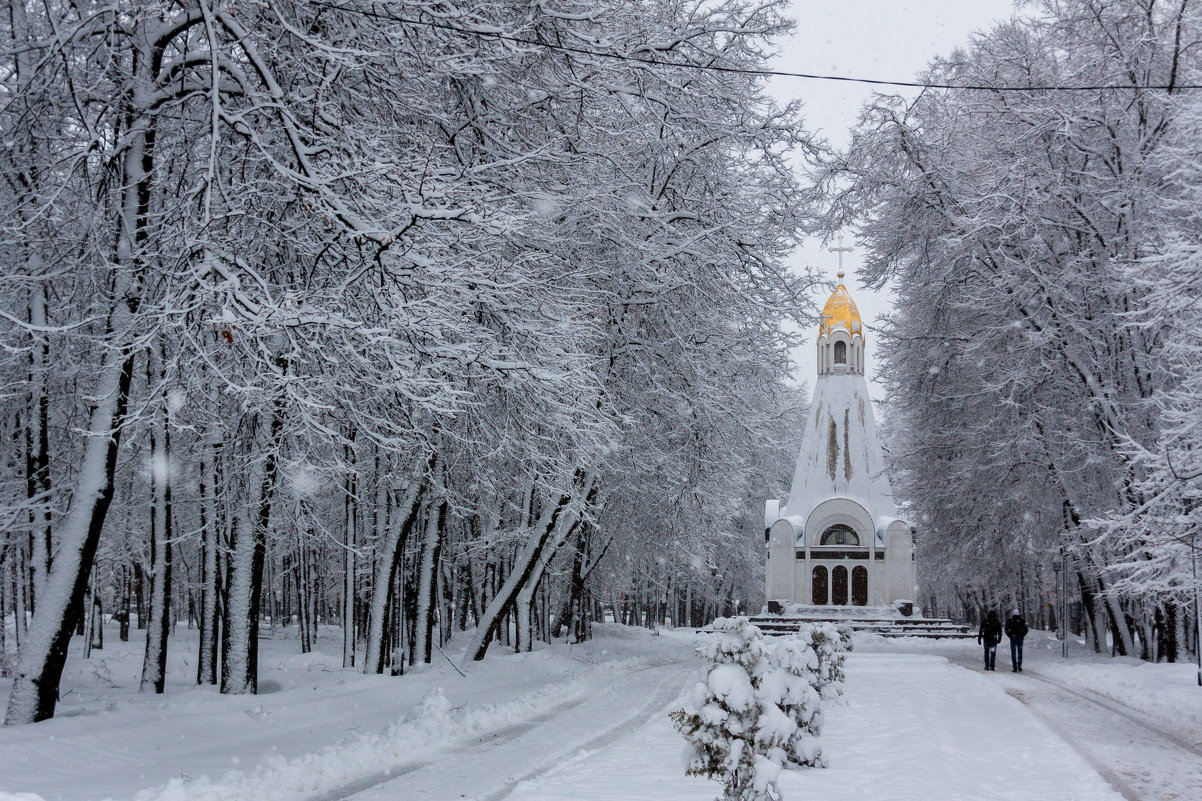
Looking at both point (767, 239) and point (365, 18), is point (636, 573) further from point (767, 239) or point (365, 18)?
point (365, 18)

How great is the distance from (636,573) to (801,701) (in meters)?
29.2

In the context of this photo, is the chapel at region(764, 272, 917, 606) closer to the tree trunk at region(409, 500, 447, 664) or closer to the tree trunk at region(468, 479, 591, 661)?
the tree trunk at region(468, 479, 591, 661)

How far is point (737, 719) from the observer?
23.9 ft

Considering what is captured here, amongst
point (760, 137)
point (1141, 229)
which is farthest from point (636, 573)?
point (760, 137)

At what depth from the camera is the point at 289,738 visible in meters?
11.2

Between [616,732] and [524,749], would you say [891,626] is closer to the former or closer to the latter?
[616,732]

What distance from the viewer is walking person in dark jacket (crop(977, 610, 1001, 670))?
2452cm

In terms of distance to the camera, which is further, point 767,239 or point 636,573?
point 636,573

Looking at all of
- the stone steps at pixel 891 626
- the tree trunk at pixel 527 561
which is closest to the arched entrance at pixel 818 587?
the stone steps at pixel 891 626

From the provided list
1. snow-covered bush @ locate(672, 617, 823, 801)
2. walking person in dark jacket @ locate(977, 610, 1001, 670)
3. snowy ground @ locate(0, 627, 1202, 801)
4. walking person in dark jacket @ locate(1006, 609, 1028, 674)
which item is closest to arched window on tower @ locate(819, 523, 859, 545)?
walking person in dark jacket @ locate(977, 610, 1001, 670)

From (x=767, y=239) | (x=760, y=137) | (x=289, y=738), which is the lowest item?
(x=289, y=738)

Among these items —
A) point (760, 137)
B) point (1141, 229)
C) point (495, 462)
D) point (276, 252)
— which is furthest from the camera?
point (1141, 229)

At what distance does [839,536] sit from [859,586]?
87.8 inches

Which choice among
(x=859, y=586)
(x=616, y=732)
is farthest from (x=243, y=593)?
(x=859, y=586)
